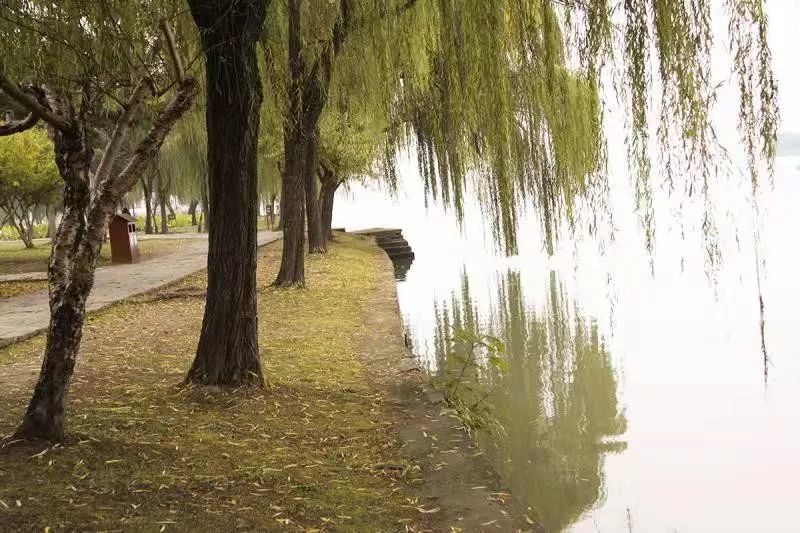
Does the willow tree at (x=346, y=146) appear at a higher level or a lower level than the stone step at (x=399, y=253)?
higher

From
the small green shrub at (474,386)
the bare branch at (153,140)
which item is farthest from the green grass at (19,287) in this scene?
the bare branch at (153,140)

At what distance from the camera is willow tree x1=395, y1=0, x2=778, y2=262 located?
378cm

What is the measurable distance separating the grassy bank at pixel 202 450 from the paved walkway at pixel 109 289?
34.7 inches

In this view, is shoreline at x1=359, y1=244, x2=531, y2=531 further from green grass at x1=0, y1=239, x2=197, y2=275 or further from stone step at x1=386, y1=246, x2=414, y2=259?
stone step at x1=386, y1=246, x2=414, y2=259

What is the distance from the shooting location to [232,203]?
5.56 metres

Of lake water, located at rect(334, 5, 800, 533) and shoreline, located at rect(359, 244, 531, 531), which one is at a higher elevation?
shoreline, located at rect(359, 244, 531, 531)

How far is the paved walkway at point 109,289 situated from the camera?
29.1 feet

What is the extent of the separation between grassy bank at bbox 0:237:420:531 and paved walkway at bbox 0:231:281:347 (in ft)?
2.89

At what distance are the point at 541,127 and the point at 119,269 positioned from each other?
12.4 meters

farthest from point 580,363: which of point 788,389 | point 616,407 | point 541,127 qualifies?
point 541,127

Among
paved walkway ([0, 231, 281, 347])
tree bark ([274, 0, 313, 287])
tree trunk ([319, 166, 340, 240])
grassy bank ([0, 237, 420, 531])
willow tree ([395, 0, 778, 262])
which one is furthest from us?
tree trunk ([319, 166, 340, 240])

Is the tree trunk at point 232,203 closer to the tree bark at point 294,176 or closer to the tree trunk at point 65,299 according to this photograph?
the tree trunk at point 65,299

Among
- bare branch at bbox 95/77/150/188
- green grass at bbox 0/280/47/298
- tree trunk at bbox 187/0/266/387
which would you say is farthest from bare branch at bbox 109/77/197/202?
green grass at bbox 0/280/47/298

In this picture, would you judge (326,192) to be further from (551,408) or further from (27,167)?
(551,408)
